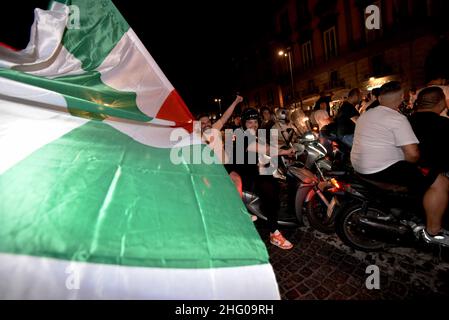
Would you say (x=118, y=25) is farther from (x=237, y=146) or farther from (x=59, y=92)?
(x=237, y=146)

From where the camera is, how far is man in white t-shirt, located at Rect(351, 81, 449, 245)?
2521 mm

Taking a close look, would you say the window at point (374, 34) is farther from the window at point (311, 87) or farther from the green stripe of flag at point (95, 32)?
the green stripe of flag at point (95, 32)

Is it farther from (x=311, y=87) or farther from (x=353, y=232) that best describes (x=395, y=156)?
(x=311, y=87)

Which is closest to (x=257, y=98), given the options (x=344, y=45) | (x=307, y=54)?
(x=307, y=54)

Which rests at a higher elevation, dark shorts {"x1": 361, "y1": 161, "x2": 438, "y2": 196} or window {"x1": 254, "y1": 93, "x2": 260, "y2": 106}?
window {"x1": 254, "y1": 93, "x2": 260, "y2": 106}

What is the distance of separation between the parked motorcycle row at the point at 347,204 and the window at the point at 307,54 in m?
27.8

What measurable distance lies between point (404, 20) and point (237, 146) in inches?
857

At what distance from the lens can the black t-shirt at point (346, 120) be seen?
518 centimetres

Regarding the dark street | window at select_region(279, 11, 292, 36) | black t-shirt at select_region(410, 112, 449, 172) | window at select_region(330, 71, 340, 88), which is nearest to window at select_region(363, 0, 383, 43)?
window at select_region(330, 71, 340, 88)

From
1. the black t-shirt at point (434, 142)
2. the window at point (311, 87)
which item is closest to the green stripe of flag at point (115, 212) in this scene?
the black t-shirt at point (434, 142)

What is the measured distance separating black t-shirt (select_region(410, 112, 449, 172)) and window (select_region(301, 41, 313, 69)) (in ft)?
93.3

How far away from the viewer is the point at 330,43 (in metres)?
24.9

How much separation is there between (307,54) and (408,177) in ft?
98.2

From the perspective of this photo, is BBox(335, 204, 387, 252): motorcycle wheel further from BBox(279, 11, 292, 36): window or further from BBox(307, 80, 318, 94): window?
BBox(279, 11, 292, 36): window
